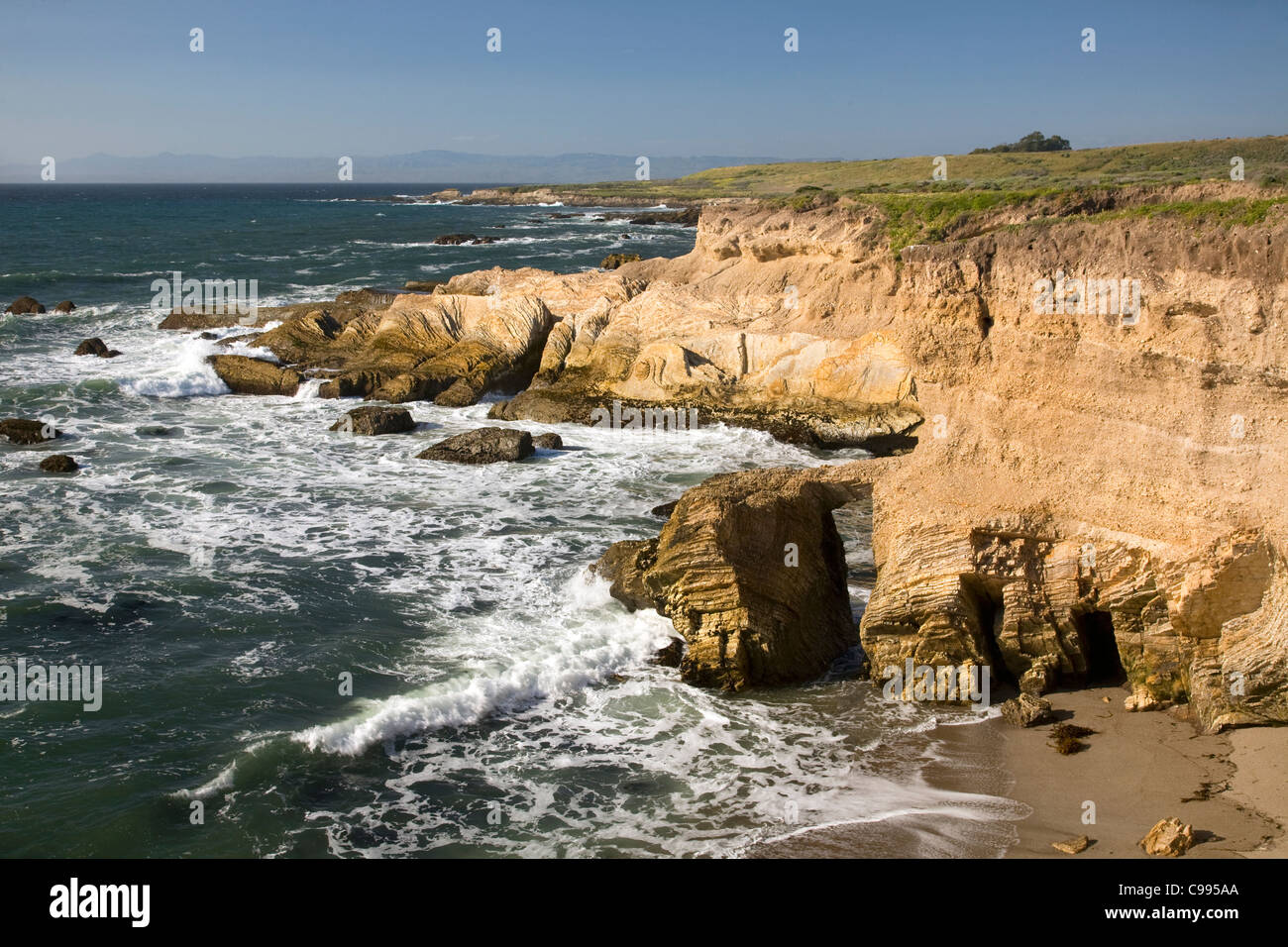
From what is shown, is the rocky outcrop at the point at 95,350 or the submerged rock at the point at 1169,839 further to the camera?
the rocky outcrop at the point at 95,350

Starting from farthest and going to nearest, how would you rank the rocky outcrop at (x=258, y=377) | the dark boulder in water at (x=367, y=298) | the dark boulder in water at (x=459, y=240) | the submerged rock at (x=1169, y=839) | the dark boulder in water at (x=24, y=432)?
the dark boulder in water at (x=459, y=240) < the dark boulder in water at (x=367, y=298) < the rocky outcrop at (x=258, y=377) < the dark boulder in water at (x=24, y=432) < the submerged rock at (x=1169, y=839)

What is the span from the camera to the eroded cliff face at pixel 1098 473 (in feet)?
30.7

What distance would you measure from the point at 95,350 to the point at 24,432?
1023cm

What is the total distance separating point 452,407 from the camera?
26.3m

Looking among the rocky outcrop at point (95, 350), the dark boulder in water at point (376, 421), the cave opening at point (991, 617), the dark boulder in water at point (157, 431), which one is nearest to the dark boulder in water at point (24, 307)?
the rocky outcrop at point (95, 350)

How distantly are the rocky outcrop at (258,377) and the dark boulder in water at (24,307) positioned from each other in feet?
51.4

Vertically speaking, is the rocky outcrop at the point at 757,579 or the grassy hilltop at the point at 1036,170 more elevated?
the grassy hilltop at the point at 1036,170

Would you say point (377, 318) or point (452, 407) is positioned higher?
point (377, 318)

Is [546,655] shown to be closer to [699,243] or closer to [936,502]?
[936,502]

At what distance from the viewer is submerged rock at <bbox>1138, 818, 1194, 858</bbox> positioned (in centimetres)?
766

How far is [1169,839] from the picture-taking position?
773 centimetres

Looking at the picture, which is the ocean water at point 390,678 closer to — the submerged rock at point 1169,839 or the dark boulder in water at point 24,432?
the dark boulder in water at point 24,432

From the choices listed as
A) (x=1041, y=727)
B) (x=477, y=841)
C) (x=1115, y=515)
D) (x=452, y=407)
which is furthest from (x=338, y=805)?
(x=452, y=407)

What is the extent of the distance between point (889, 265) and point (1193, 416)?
14.2m
